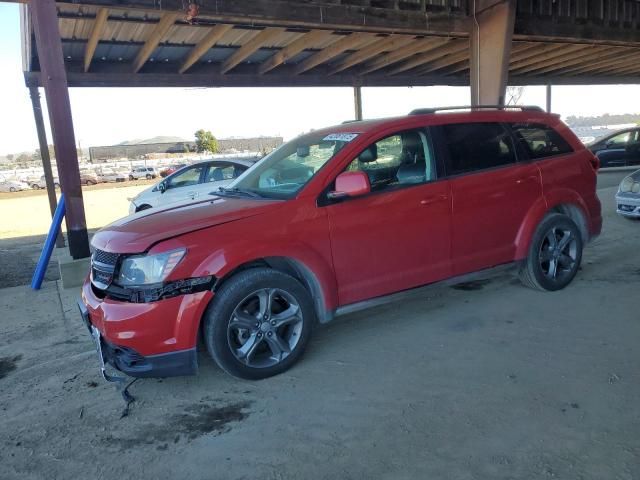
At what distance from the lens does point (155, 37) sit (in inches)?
348

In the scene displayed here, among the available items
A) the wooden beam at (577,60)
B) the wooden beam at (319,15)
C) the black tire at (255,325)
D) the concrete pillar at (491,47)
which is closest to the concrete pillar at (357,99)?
the concrete pillar at (491,47)

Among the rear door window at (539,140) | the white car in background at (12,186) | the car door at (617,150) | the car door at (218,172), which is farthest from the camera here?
the white car in background at (12,186)

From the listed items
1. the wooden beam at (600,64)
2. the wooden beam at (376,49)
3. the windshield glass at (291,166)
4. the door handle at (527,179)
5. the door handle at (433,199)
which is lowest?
the door handle at (433,199)

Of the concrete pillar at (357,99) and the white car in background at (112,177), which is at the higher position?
the concrete pillar at (357,99)

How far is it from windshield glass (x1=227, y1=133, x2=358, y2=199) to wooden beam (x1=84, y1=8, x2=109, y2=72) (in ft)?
13.4

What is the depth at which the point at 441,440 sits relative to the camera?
2.77m

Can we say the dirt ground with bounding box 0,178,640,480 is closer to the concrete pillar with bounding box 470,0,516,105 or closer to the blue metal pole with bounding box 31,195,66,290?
the blue metal pole with bounding box 31,195,66,290

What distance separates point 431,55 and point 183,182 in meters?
6.75

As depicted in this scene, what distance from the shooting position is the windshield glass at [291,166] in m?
3.95

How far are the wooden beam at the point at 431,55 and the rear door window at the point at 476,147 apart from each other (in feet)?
24.5

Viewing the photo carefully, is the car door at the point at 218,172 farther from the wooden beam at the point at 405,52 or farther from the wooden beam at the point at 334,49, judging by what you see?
the wooden beam at the point at 405,52

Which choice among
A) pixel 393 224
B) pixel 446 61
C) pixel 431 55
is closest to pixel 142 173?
pixel 446 61

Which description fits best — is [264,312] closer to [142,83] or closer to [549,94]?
[142,83]

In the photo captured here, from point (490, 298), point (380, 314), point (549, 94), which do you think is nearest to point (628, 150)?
point (549, 94)
